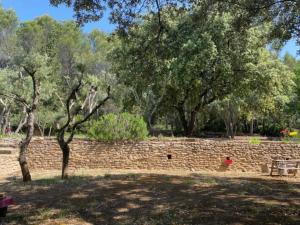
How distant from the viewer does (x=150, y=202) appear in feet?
26.2

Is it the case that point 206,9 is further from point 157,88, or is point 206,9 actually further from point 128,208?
point 157,88

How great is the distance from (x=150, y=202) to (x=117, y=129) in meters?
7.26

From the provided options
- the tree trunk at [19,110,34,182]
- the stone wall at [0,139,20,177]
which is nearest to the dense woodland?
the tree trunk at [19,110,34,182]

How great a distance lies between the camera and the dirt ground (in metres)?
6.63

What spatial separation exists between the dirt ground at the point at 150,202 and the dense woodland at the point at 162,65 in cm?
222

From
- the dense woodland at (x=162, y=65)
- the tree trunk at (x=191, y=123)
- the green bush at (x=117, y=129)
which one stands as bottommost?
the green bush at (x=117, y=129)

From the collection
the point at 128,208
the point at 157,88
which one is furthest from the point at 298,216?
the point at 157,88

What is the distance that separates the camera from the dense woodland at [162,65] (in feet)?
29.6

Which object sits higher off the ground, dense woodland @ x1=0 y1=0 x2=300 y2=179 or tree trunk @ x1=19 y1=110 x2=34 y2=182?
dense woodland @ x1=0 y1=0 x2=300 y2=179

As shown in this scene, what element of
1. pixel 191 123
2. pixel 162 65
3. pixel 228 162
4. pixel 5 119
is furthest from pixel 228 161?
pixel 5 119

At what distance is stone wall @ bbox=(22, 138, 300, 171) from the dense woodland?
1.01 meters

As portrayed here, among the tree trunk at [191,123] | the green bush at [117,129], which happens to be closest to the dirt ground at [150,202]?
the green bush at [117,129]

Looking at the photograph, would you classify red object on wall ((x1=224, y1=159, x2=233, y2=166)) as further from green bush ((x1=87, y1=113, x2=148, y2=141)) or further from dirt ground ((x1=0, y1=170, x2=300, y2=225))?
dirt ground ((x1=0, y1=170, x2=300, y2=225))

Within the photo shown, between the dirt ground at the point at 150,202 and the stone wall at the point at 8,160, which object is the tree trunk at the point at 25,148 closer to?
the dirt ground at the point at 150,202
